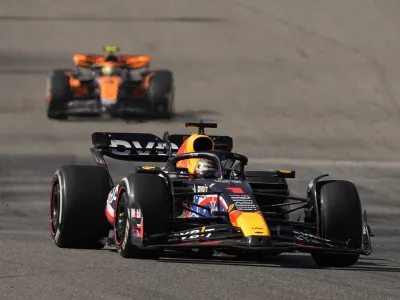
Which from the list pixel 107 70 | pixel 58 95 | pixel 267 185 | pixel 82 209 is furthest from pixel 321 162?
pixel 82 209

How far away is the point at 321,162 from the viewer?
22.6 meters

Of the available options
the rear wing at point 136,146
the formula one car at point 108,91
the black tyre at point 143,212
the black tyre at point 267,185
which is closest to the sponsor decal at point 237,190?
the black tyre at point 143,212

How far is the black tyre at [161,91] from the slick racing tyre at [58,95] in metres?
1.84

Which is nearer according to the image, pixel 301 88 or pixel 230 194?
pixel 230 194

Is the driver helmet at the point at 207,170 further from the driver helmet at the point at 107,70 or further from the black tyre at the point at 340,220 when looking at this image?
the driver helmet at the point at 107,70

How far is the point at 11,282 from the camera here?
9508 mm

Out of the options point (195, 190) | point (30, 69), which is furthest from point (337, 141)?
point (195, 190)

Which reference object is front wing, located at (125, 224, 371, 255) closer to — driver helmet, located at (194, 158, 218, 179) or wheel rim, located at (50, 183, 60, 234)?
driver helmet, located at (194, 158, 218, 179)

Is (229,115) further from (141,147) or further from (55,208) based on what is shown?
(55,208)

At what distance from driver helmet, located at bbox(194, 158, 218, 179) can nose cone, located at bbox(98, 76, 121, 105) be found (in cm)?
1427

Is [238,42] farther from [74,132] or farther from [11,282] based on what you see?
[11,282]

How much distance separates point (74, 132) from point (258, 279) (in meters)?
15.9

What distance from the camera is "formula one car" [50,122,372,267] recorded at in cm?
1132

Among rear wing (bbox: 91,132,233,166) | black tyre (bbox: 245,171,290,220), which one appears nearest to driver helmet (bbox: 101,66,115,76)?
rear wing (bbox: 91,132,233,166)
